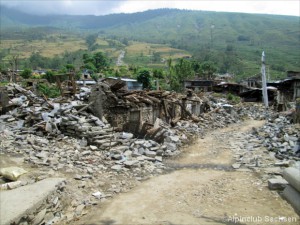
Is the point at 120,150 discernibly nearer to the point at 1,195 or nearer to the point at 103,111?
the point at 103,111

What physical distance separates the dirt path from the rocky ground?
53mm

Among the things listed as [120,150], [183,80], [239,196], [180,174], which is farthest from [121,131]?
[183,80]

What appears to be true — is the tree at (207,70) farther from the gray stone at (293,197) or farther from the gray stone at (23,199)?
the gray stone at (23,199)

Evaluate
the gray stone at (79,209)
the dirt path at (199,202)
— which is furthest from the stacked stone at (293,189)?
the gray stone at (79,209)

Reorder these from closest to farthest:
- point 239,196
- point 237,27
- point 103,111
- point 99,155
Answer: point 239,196, point 99,155, point 103,111, point 237,27

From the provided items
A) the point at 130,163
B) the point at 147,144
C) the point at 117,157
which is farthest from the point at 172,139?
the point at 130,163

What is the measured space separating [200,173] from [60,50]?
12312cm

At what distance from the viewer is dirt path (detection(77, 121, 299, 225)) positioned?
5.74 meters

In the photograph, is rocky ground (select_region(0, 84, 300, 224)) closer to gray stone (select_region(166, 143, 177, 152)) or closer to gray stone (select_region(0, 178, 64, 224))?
gray stone (select_region(166, 143, 177, 152))

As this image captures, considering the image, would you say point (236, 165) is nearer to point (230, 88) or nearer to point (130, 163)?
point (130, 163)

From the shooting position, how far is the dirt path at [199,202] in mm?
5742

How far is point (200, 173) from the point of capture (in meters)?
9.30

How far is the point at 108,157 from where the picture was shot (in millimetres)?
9742

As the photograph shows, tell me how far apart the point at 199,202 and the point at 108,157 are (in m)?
4.06
